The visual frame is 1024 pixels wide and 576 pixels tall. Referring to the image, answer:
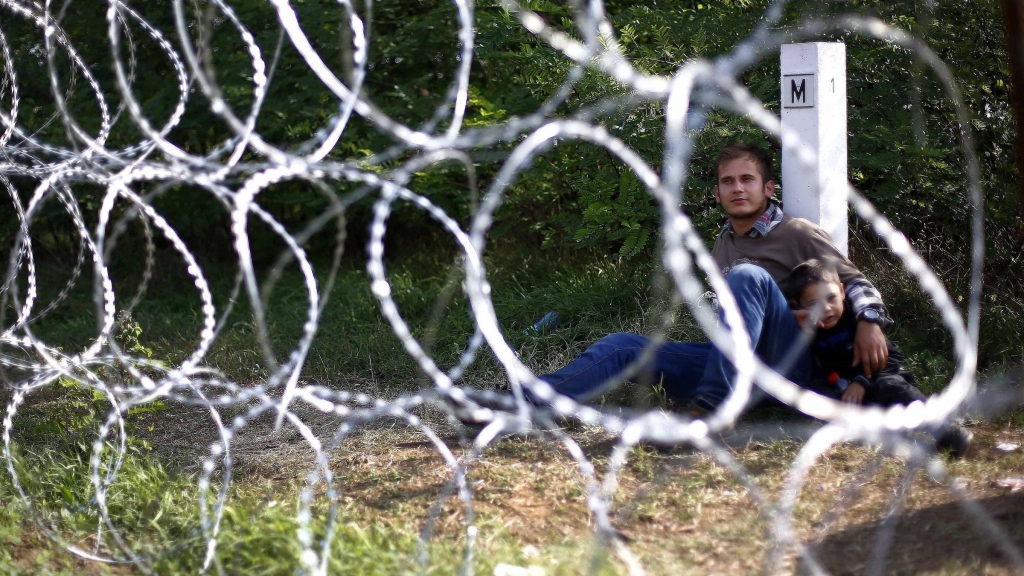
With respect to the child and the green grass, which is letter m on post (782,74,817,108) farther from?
the green grass

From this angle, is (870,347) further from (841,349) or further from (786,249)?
(786,249)

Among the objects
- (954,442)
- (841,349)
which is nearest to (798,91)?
(841,349)

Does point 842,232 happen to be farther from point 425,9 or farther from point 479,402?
point 425,9

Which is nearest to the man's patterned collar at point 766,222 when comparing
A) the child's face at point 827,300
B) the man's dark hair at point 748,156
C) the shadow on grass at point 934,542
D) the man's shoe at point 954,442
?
the man's dark hair at point 748,156

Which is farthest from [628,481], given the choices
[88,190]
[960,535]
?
[88,190]

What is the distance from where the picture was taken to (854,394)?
331cm

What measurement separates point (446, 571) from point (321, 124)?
5.06 meters

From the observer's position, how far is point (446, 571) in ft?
8.08

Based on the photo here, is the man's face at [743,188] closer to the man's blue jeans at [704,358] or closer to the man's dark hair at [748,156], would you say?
the man's dark hair at [748,156]

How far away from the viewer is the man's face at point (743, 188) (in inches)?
146

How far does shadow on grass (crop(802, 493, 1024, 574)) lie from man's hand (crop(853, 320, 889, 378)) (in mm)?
625

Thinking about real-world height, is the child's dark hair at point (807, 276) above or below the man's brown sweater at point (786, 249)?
below

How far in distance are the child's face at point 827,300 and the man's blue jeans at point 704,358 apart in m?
0.09

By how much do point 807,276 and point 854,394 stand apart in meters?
0.43
